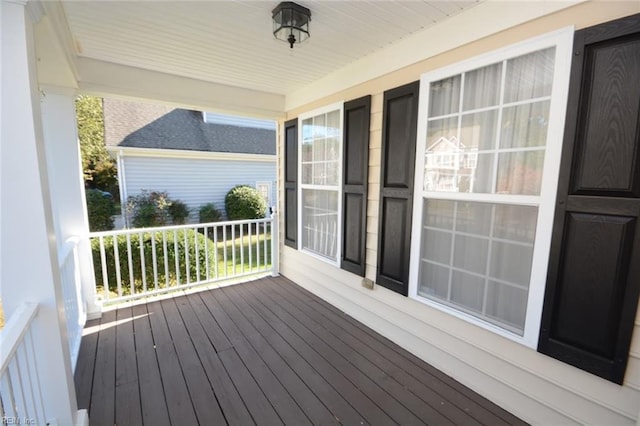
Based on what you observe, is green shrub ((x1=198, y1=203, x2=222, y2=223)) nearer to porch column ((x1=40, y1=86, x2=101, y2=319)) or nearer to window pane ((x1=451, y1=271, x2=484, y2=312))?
porch column ((x1=40, y1=86, x2=101, y2=319))

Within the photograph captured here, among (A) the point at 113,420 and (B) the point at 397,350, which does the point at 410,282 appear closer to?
(B) the point at 397,350

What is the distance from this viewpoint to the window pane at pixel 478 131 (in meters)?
1.92

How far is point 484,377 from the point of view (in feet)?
6.68

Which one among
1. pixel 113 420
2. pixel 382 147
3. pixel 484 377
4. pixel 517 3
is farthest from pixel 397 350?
pixel 517 3

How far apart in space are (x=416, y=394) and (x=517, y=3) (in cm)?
268

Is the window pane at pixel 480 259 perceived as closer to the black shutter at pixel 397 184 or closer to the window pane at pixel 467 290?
the window pane at pixel 467 290

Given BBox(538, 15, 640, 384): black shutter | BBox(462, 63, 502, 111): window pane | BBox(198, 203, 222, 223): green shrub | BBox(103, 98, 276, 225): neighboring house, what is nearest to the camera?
BBox(538, 15, 640, 384): black shutter

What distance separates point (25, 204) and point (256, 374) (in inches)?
72.0

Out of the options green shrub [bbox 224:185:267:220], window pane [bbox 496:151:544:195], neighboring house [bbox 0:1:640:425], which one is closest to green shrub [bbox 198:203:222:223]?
Result: green shrub [bbox 224:185:267:220]

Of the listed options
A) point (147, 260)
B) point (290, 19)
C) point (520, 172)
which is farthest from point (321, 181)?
point (147, 260)

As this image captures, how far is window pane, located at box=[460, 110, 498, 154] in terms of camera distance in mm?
1924

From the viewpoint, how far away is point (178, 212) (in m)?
8.29

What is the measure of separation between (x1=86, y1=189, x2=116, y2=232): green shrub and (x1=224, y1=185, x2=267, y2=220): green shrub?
10.2 ft

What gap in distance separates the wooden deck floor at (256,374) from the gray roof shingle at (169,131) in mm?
6425
